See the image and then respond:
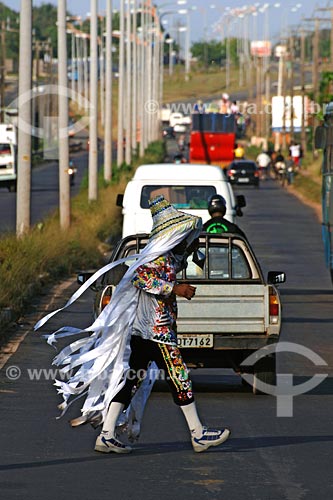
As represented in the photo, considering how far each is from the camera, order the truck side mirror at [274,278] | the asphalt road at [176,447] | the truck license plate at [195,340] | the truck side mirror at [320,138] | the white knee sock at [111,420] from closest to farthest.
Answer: the asphalt road at [176,447] → the white knee sock at [111,420] → the truck license plate at [195,340] → the truck side mirror at [274,278] → the truck side mirror at [320,138]

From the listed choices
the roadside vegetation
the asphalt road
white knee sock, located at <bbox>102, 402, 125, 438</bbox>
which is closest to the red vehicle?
the roadside vegetation

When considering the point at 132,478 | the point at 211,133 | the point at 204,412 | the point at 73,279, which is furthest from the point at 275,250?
the point at 211,133

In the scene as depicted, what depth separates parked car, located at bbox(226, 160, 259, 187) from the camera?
70.2 meters

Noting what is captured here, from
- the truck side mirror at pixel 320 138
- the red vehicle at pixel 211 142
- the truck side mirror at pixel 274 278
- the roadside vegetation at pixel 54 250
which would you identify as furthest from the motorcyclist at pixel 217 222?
the red vehicle at pixel 211 142

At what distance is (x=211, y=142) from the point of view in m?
78.1

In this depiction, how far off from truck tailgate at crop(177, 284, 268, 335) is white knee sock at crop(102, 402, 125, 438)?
2.72 m

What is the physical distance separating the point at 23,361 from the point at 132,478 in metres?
5.77

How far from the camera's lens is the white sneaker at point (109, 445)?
963cm

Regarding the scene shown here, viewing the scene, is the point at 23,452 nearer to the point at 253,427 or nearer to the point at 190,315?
the point at 253,427

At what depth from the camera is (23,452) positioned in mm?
9711

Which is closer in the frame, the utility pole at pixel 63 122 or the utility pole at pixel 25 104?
the utility pole at pixel 25 104

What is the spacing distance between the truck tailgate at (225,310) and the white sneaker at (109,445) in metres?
2.75

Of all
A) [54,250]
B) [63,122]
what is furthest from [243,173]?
[54,250]

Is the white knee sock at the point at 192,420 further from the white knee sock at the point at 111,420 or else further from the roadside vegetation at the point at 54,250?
the roadside vegetation at the point at 54,250
